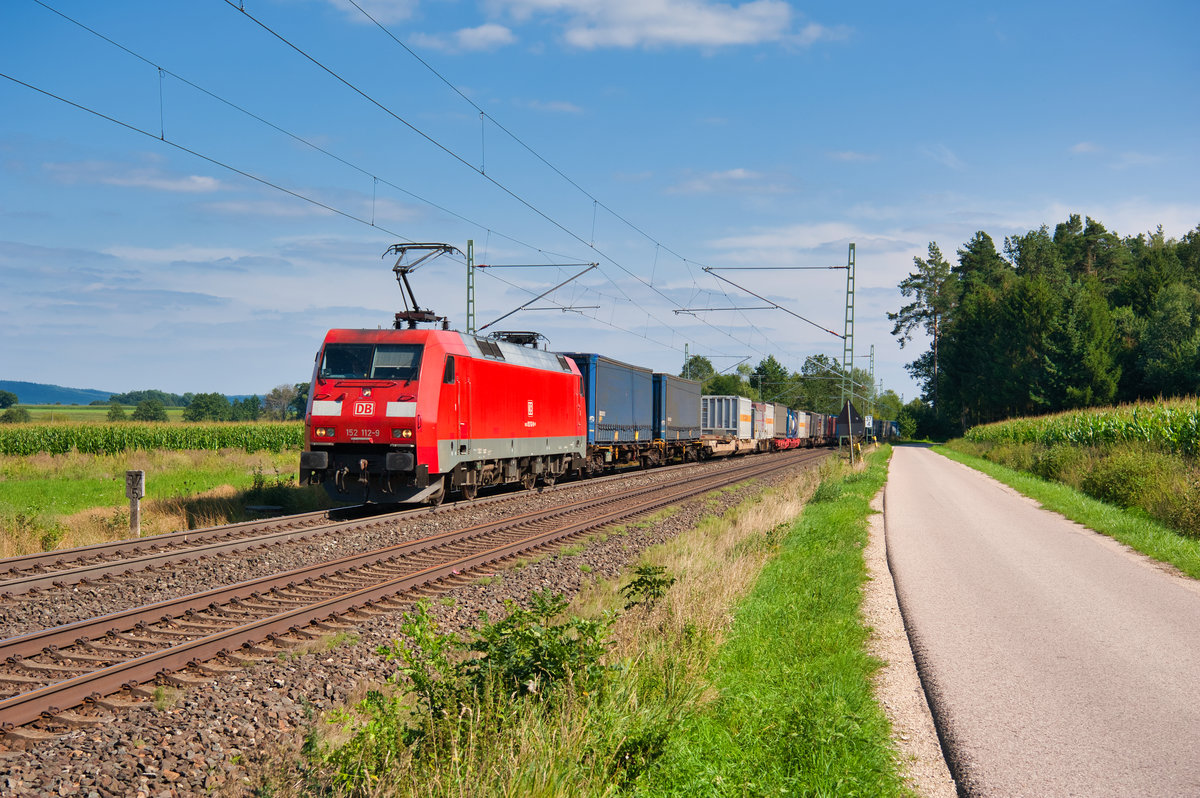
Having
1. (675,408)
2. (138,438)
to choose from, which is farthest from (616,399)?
(138,438)

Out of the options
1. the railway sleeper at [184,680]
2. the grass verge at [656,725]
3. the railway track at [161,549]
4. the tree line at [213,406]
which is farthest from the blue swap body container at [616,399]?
the tree line at [213,406]

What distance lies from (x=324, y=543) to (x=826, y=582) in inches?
297

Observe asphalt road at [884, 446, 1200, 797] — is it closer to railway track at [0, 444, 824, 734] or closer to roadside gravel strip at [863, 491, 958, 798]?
roadside gravel strip at [863, 491, 958, 798]

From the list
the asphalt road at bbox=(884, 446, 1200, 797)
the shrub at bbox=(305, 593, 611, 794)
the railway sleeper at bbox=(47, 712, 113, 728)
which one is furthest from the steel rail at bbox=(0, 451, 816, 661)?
the asphalt road at bbox=(884, 446, 1200, 797)

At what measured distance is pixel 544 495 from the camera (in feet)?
70.1

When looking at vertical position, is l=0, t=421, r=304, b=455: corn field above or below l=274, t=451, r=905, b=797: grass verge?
above

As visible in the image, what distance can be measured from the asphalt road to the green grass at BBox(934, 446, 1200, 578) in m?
0.33

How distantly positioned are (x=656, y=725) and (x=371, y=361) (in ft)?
40.7

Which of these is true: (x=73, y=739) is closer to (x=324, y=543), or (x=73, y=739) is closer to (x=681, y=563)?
(x=681, y=563)

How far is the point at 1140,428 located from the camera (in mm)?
22250

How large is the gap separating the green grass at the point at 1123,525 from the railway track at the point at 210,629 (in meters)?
8.81

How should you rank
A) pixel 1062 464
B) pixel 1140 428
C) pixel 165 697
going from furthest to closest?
pixel 1062 464 < pixel 1140 428 < pixel 165 697

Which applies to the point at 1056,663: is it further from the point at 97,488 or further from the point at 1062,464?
the point at 97,488

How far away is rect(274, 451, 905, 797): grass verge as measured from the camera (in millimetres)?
4234
